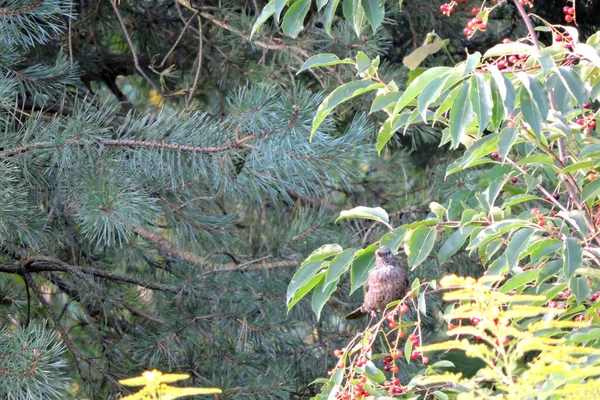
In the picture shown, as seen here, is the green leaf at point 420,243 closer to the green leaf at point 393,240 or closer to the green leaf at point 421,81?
the green leaf at point 393,240

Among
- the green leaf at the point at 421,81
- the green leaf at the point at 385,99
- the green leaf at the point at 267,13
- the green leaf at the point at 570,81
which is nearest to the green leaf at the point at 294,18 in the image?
the green leaf at the point at 267,13

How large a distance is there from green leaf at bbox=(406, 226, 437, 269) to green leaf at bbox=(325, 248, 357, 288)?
0.25 feet

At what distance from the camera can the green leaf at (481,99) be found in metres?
0.86

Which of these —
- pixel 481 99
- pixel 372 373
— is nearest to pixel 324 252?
pixel 372 373

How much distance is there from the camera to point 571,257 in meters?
0.86

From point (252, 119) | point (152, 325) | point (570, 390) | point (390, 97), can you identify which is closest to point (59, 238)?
point (152, 325)

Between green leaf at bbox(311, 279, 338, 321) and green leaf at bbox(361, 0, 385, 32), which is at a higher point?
green leaf at bbox(361, 0, 385, 32)

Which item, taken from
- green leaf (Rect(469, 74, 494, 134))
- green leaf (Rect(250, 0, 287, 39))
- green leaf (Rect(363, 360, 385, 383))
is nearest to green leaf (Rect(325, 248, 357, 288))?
green leaf (Rect(363, 360, 385, 383))

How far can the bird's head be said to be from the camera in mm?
1075

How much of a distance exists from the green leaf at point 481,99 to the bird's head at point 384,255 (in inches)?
10.8

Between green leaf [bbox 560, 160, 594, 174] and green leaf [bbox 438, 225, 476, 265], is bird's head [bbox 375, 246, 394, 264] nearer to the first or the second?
green leaf [bbox 438, 225, 476, 265]

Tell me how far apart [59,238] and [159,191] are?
0.40m

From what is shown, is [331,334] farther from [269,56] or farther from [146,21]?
[146,21]

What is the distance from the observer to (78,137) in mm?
1440
